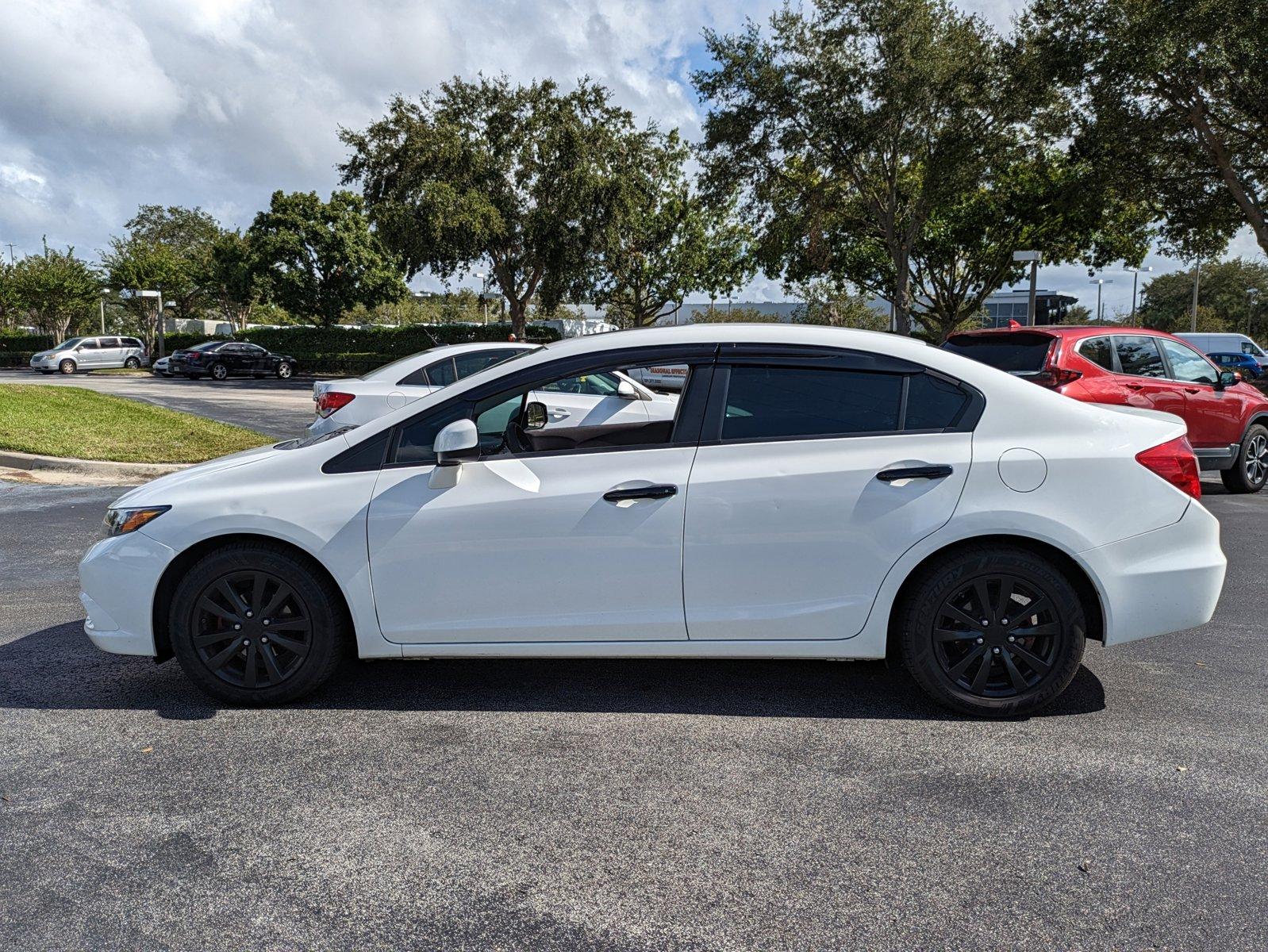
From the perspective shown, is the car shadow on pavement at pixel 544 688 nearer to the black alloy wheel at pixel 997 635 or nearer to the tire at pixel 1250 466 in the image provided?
the black alloy wheel at pixel 997 635

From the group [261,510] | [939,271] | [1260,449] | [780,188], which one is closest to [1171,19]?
[780,188]

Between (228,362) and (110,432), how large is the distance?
26.4 metres

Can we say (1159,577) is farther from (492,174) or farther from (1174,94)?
(492,174)

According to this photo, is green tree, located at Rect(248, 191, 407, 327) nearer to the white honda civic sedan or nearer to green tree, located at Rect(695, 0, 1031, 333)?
green tree, located at Rect(695, 0, 1031, 333)

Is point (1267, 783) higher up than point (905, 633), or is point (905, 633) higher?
point (905, 633)

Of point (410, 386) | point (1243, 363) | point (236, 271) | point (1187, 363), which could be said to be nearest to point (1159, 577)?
point (1187, 363)

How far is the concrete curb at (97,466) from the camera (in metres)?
11.0

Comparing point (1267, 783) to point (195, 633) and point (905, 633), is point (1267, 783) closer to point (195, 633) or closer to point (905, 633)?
point (905, 633)

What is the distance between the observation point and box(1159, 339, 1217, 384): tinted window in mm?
9555

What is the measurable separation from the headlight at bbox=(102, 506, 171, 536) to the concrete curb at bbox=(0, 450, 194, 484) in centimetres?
730

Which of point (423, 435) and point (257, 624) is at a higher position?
point (423, 435)

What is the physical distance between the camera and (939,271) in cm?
3891

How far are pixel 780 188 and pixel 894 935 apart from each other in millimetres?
28231

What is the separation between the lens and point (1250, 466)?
1001cm
